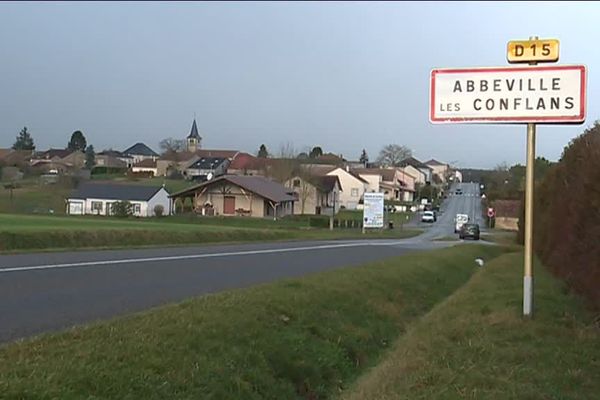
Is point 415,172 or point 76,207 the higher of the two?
point 415,172

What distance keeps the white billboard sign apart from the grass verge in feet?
183

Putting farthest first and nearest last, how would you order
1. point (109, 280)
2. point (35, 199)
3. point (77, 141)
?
point (77, 141)
point (35, 199)
point (109, 280)

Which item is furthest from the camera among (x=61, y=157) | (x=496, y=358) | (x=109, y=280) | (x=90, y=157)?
(x=90, y=157)

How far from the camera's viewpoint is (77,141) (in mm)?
183250

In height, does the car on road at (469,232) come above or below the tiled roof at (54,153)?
below

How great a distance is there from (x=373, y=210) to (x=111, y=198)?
27200 mm

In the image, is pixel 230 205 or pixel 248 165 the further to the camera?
pixel 248 165

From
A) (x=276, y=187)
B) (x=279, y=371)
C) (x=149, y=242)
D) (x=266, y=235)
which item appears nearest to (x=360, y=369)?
(x=279, y=371)

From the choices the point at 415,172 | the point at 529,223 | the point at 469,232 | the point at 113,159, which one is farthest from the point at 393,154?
the point at 529,223

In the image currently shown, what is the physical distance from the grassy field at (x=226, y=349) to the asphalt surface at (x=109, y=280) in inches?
49.6

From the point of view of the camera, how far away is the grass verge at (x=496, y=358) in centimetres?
716

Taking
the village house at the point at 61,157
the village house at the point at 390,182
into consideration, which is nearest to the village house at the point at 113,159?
the village house at the point at 61,157

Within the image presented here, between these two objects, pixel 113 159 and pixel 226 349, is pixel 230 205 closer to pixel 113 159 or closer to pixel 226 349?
pixel 226 349

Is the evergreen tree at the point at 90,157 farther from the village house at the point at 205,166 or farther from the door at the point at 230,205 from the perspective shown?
the door at the point at 230,205
